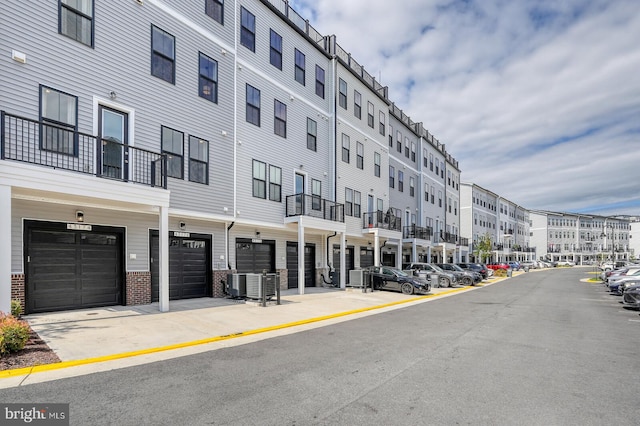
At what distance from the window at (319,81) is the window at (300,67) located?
1370 millimetres

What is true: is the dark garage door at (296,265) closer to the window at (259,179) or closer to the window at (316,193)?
the window at (316,193)

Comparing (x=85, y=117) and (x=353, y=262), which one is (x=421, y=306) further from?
(x=85, y=117)

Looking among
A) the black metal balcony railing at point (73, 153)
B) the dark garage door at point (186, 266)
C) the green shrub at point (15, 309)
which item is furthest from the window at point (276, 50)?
the green shrub at point (15, 309)

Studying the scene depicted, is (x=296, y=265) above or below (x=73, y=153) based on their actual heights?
below

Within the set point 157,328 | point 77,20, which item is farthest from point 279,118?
point 157,328

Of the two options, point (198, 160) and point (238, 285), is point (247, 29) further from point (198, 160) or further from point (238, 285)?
point (238, 285)

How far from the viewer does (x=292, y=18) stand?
20062 millimetres

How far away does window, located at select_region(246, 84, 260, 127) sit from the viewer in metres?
17.1

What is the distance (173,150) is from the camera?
13.8 m

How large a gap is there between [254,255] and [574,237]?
105m

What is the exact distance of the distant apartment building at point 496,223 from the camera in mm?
57906

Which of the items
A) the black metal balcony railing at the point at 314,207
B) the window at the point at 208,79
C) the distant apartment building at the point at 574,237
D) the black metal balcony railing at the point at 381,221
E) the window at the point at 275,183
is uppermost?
the window at the point at 208,79

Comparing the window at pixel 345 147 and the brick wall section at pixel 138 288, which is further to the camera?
the window at pixel 345 147

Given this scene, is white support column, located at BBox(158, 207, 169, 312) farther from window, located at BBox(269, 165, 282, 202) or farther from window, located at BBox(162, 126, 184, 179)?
window, located at BBox(269, 165, 282, 202)
